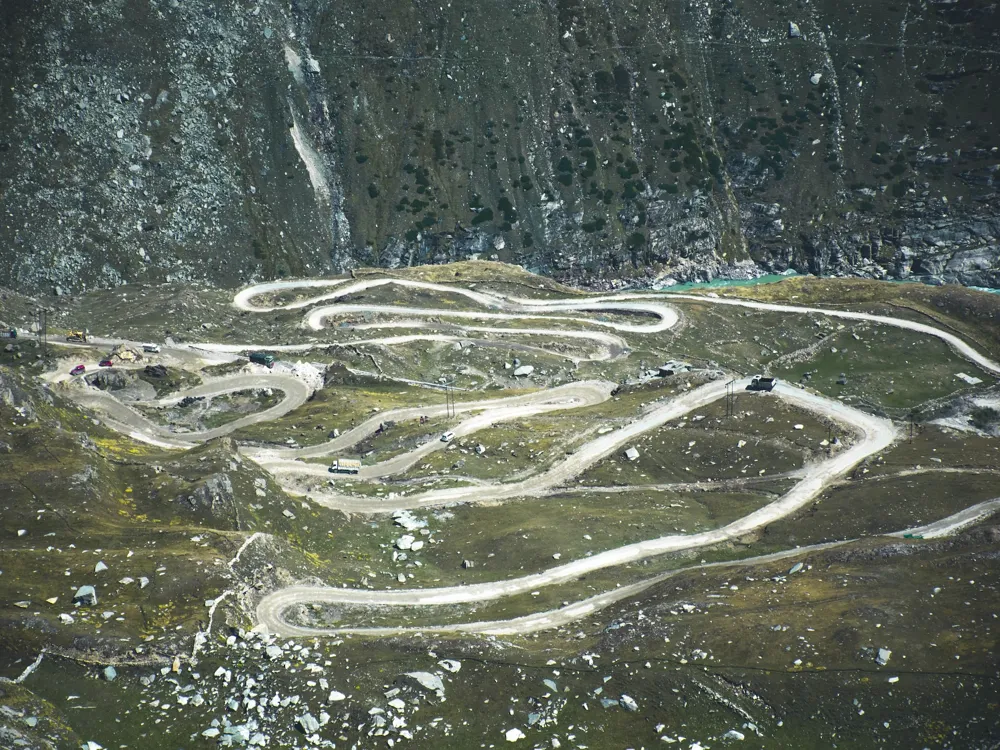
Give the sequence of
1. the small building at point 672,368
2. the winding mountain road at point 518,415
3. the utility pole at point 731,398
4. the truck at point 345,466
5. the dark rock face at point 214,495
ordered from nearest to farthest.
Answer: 1. the winding mountain road at point 518,415
2. the dark rock face at point 214,495
3. the truck at point 345,466
4. the utility pole at point 731,398
5. the small building at point 672,368

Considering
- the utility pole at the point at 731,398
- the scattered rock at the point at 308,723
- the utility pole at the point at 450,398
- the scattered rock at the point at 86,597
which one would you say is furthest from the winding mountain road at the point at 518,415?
the scattered rock at the point at 308,723

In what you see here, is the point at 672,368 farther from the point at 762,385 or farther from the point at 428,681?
the point at 428,681

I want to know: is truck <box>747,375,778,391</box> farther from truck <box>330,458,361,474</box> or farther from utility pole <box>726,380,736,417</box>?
truck <box>330,458,361,474</box>

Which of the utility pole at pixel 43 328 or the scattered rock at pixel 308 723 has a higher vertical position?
the utility pole at pixel 43 328

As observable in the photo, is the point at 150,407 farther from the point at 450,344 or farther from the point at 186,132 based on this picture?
the point at 186,132

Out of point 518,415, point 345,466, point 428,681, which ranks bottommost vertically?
point 518,415

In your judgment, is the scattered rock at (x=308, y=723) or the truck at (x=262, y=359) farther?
the truck at (x=262, y=359)

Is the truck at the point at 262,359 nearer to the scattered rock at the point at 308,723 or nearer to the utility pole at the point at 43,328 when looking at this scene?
the utility pole at the point at 43,328

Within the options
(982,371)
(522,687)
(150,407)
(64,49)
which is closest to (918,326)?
(982,371)

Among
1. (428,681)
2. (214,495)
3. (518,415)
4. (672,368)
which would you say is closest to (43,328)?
(518,415)
